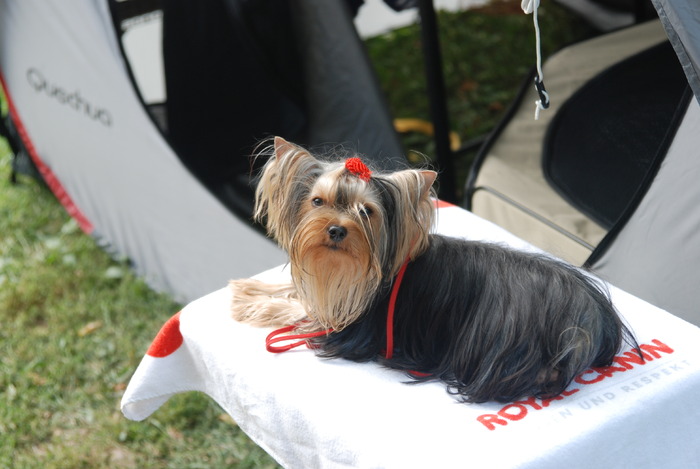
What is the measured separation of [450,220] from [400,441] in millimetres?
901

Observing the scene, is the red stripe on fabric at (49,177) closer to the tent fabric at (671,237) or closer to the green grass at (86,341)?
the green grass at (86,341)

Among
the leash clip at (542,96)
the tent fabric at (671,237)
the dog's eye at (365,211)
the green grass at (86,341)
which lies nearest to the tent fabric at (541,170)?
the tent fabric at (671,237)

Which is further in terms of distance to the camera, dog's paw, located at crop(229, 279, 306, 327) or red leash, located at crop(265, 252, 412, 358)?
dog's paw, located at crop(229, 279, 306, 327)

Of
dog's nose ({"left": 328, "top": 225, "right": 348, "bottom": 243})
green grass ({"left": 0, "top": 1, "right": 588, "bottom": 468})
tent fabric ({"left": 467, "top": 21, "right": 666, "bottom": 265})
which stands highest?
dog's nose ({"left": 328, "top": 225, "right": 348, "bottom": 243})

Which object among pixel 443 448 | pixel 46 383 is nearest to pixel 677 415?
pixel 443 448

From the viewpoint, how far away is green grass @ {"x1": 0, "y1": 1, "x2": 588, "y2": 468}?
2.60 metres

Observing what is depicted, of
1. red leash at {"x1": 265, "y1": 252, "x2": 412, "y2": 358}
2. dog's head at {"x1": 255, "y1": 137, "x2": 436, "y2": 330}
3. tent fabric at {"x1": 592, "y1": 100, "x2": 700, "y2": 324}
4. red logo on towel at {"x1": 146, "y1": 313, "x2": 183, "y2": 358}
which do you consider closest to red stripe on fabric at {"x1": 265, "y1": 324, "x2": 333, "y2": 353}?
red leash at {"x1": 265, "y1": 252, "x2": 412, "y2": 358}

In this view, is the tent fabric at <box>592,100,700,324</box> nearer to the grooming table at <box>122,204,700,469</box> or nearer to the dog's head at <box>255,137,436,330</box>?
the grooming table at <box>122,204,700,469</box>

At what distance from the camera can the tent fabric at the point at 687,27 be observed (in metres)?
1.65

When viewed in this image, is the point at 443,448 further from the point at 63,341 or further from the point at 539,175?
the point at 63,341

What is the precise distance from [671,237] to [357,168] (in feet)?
3.14

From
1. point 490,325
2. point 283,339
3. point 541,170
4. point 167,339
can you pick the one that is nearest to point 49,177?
point 167,339

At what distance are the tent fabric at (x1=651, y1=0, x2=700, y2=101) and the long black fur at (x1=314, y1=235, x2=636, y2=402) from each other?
1.58 ft

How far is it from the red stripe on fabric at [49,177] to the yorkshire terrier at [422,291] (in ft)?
7.65
